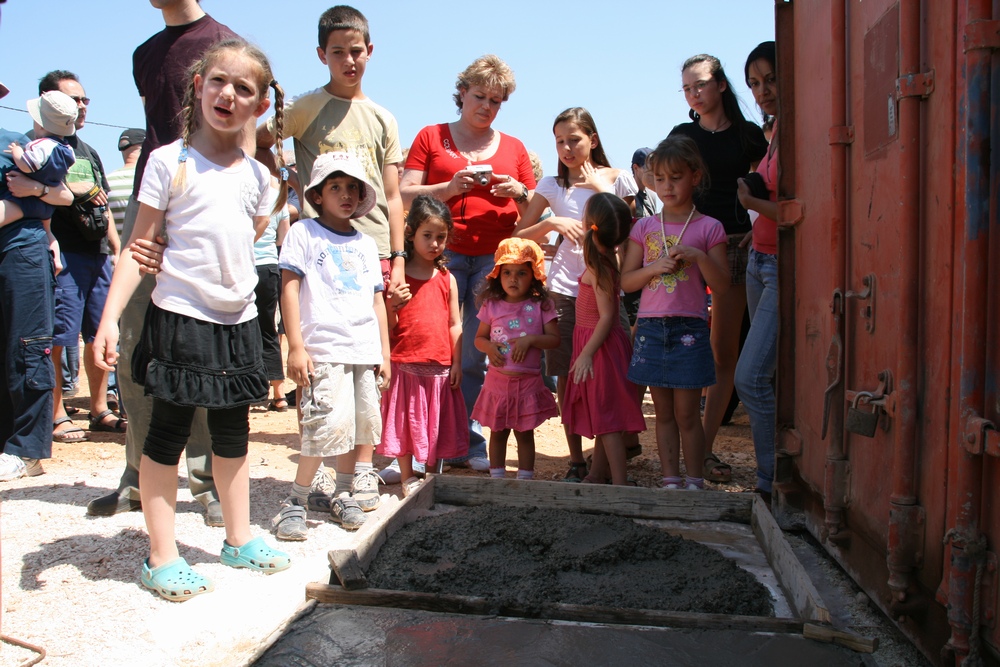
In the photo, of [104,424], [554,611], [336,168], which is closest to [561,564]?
[554,611]

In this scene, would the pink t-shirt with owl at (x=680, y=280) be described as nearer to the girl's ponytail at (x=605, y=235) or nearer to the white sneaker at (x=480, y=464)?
the girl's ponytail at (x=605, y=235)

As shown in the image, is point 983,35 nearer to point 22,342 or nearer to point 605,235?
point 605,235

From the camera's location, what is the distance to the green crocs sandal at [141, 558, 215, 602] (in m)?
2.99

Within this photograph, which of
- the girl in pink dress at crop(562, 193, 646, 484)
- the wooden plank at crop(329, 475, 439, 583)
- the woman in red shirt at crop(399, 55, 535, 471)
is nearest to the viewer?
the wooden plank at crop(329, 475, 439, 583)

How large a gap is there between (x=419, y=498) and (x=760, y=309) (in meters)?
1.85

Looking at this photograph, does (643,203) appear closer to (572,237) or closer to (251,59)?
(572,237)

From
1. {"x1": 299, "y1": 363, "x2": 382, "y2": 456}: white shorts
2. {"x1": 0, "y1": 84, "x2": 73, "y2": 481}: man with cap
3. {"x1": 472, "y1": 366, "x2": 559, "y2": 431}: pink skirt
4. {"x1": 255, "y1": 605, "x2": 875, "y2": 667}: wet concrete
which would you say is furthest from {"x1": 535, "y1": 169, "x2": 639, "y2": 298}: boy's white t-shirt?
{"x1": 0, "y1": 84, "x2": 73, "y2": 481}: man with cap

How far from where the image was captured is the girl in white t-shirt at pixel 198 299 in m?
3.02

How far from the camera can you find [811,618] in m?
2.42

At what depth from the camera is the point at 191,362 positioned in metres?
3.03

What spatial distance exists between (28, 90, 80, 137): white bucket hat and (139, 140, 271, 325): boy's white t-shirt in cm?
267

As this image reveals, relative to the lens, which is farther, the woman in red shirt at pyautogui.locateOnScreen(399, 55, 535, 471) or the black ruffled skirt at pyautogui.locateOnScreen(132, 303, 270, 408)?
the woman in red shirt at pyautogui.locateOnScreen(399, 55, 535, 471)

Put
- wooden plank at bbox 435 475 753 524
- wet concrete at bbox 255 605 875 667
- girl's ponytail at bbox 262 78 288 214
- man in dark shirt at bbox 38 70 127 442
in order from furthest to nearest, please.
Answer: man in dark shirt at bbox 38 70 127 442
wooden plank at bbox 435 475 753 524
girl's ponytail at bbox 262 78 288 214
wet concrete at bbox 255 605 875 667

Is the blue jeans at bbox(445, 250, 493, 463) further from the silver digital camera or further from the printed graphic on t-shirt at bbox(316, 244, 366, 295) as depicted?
the printed graphic on t-shirt at bbox(316, 244, 366, 295)
